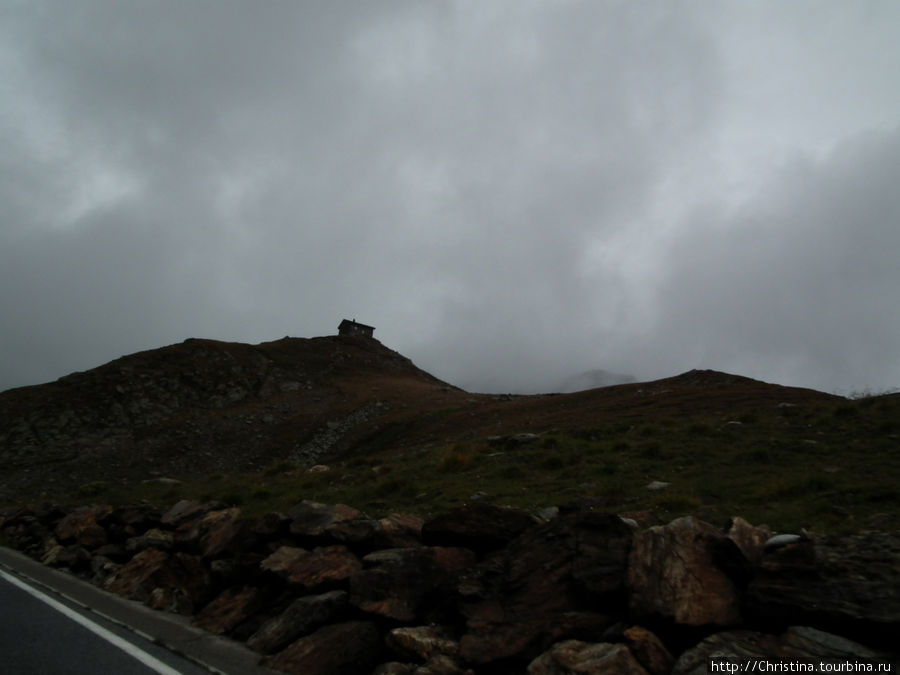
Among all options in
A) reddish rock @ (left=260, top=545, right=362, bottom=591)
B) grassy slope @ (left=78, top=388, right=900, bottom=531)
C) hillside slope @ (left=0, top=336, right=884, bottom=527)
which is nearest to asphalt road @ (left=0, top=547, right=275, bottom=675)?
reddish rock @ (left=260, top=545, right=362, bottom=591)

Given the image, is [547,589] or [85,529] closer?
[547,589]

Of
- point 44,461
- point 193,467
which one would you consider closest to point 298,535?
point 193,467

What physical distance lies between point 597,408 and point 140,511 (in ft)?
85.5

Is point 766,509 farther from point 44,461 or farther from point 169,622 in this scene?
point 44,461

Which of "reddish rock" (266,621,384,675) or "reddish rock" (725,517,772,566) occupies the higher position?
"reddish rock" (725,517,772,566)

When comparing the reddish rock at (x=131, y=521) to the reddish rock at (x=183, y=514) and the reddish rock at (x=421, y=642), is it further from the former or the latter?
the reddish rock at (x=421, y=642)

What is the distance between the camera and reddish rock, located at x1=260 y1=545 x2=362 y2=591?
9.40 metres

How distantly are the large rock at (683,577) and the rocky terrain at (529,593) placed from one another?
0.07 feet

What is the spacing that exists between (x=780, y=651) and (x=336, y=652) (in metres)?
5.85

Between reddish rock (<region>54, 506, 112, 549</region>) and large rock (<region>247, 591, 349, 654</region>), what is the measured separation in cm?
1068

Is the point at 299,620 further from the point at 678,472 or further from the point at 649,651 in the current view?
the point at 678,472

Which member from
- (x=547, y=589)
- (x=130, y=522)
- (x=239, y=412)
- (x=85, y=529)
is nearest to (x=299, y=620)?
(x=547, y=589)

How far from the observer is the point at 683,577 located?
662 cm

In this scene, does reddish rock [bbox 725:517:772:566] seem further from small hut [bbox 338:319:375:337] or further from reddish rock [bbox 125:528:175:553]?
small hut [bbox 338:319:375:337]
